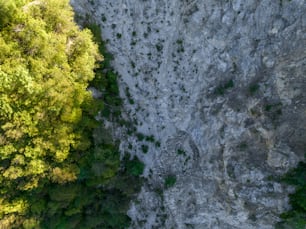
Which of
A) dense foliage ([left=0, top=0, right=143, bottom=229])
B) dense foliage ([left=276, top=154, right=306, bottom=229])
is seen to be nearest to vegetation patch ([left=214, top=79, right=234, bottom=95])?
dense foliage ([left=276, top=154, right=306, bottom=229])

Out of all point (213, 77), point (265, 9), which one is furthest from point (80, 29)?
point (265, 9)

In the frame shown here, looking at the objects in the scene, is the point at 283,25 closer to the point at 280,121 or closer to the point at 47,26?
the point at 280,121

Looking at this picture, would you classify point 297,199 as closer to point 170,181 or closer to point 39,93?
point 170,181

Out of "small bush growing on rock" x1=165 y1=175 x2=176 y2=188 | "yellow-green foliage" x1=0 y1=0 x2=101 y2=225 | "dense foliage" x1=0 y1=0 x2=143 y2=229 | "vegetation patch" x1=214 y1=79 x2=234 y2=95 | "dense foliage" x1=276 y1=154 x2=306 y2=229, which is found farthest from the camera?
"small bush growing on rock" x1=165 y1=175 x2=176 y2=188

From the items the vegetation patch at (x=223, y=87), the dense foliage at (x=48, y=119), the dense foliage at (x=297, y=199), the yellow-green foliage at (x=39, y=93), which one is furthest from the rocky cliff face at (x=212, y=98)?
the yellow-green foliage at (x=39, y=93)

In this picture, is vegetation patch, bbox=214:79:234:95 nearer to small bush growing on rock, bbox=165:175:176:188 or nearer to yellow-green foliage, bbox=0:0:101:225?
small bush growing on rock, bbox=165:175:176:188

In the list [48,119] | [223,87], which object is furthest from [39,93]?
[223,87]
